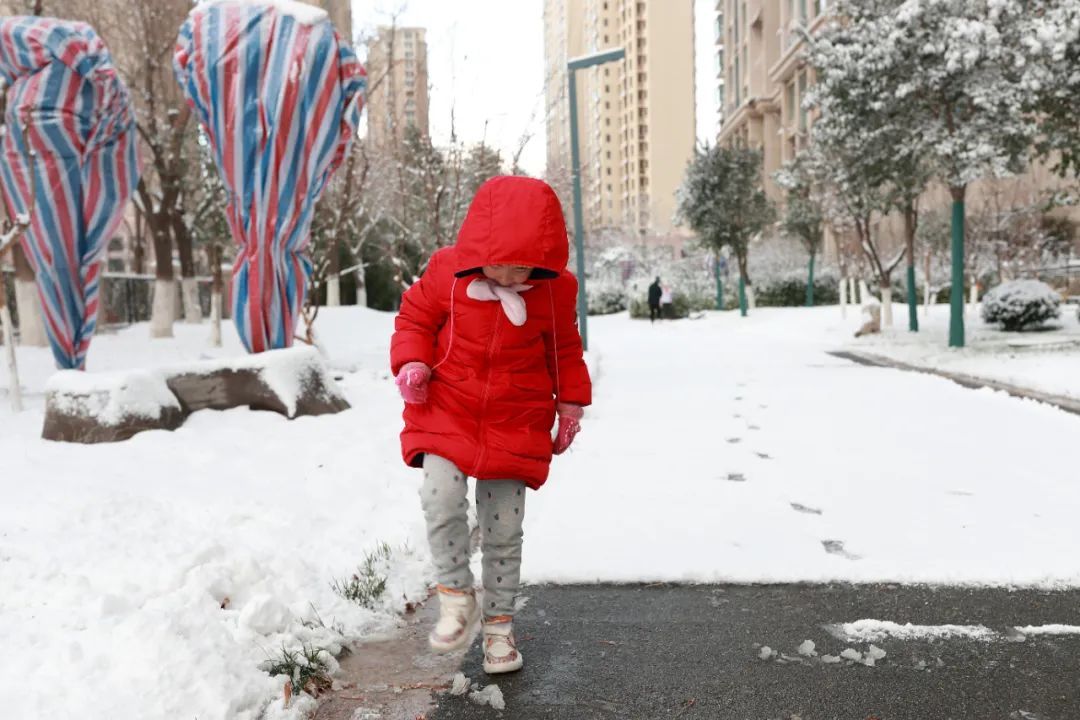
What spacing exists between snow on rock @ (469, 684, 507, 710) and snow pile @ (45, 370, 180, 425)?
4.70m

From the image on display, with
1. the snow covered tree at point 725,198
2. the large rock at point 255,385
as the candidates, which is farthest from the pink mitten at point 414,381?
the snow covered tree at point 725,198

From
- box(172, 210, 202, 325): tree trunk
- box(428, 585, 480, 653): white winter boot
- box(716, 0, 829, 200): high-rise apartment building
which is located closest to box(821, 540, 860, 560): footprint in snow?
box(428, 585, 480, 653): white winter boot

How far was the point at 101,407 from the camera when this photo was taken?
6219 mm

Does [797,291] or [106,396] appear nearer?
[106,396]

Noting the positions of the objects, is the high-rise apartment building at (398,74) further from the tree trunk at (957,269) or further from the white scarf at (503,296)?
the white scarf at (503,296)

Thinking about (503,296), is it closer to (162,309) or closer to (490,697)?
(490,697)

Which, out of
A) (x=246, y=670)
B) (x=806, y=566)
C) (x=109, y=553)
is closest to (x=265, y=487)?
(x=109, y=553)

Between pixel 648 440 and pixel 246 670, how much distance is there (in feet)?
16.2

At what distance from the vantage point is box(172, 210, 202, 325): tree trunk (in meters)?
18.3

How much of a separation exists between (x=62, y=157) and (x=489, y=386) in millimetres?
6494

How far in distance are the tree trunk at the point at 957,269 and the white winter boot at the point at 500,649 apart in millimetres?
14022

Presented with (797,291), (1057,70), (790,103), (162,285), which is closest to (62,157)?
(162,285)

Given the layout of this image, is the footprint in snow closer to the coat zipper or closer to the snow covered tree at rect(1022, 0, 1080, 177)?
the coat zipper

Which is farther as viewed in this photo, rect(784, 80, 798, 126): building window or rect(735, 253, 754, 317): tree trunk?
rect(784, 80, 798, 126): building window
